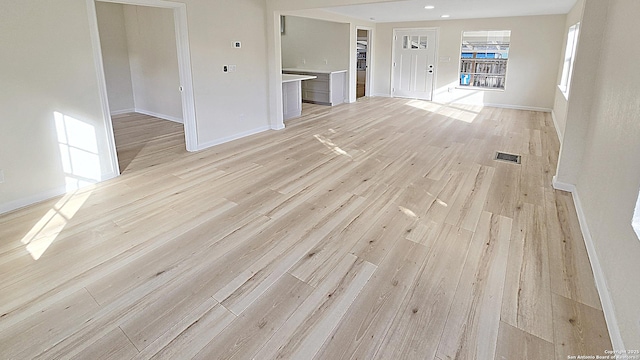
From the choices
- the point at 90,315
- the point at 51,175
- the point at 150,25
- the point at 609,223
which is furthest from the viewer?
the point at 150,25

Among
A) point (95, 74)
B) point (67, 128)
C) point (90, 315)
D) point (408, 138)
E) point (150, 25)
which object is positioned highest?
point (150, 25)

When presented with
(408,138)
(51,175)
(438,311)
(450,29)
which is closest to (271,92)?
(408,138)

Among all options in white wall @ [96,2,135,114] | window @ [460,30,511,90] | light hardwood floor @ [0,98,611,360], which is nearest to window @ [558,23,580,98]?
window @ [460,30,511,90]

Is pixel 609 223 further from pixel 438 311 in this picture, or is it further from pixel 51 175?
pixel 51 175

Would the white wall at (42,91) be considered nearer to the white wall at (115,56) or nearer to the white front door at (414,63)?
the white wall at (115,56)

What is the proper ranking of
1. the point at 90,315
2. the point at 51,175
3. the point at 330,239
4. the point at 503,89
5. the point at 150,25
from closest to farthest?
the point at 90,315 < the point at 330,239 < the point at 51,175 < the point at 150,25 < the point at 503,89

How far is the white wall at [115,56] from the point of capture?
692 cm

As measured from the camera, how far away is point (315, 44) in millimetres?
9516

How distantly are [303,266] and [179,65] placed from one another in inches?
145

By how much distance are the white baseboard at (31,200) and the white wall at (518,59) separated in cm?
893

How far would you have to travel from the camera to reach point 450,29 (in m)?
9.05

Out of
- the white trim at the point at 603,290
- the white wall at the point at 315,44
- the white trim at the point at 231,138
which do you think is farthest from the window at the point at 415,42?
the white trim at the point at 603,290

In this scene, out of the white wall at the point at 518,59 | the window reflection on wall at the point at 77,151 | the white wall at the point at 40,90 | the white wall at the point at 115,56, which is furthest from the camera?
the white wall at the point at 518,59

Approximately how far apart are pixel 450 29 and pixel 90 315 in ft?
31.8
